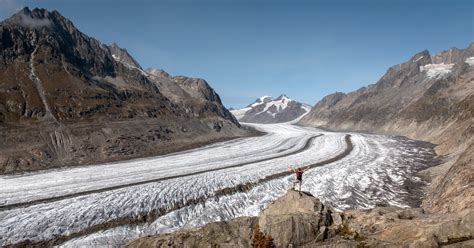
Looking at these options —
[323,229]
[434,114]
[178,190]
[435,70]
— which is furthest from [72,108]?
[435,70]

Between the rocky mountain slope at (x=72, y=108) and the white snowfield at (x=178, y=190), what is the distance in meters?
10.8

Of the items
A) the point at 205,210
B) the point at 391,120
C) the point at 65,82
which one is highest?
the point at 65,82

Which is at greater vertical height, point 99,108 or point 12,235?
point 99,108

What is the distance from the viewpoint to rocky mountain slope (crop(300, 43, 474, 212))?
102 feet

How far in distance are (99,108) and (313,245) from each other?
224 ft

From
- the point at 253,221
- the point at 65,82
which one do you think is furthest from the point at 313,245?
the point at 65,82

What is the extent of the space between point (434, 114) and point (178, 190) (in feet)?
272

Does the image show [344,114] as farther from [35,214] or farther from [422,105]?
[35,214]

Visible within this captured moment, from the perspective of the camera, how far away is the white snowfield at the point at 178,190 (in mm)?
27766

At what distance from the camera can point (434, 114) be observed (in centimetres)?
9744

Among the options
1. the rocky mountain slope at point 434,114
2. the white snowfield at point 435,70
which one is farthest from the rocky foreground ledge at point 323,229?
the white snowfield at point 435,70

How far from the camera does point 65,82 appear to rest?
81.2 metres

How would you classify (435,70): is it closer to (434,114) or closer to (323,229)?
(434,114)

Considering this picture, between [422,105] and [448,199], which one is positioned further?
[422,105]
